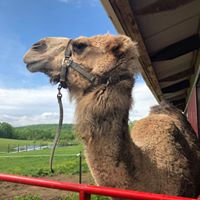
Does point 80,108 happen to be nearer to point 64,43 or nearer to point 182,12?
point 64,43

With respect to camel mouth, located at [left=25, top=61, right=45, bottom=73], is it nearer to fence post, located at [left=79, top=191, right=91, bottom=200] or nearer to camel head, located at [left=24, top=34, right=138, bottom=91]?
camel head, located at [left=24, top=34, right=138, bottom=91]

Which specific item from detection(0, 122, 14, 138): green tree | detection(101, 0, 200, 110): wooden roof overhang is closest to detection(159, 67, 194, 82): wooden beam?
detection(101, 0, 200, 110): wooden roof overhang

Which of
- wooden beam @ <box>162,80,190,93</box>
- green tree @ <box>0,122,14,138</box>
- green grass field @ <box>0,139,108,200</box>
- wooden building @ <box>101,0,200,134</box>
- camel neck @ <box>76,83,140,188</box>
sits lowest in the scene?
green grass field @ <box>0,139,108,200</box>

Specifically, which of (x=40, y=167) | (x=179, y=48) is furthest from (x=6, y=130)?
(x=179, y=48)

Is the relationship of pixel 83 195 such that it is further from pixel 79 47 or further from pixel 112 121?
pixel 79 47

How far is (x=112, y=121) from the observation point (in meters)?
2.62

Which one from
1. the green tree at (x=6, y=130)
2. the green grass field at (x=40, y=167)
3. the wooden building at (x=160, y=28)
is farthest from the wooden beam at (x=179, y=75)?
the green tree at (x=6, y=130)

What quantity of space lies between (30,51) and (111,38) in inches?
27.6

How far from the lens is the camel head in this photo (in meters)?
2.80

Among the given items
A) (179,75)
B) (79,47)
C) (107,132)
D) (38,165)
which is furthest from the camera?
(38,165)

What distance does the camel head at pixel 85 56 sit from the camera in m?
2.80

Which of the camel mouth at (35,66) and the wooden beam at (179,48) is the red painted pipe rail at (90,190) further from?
the wooden beam at (179,48)

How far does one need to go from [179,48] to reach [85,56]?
158cm

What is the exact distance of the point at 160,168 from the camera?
281cm
